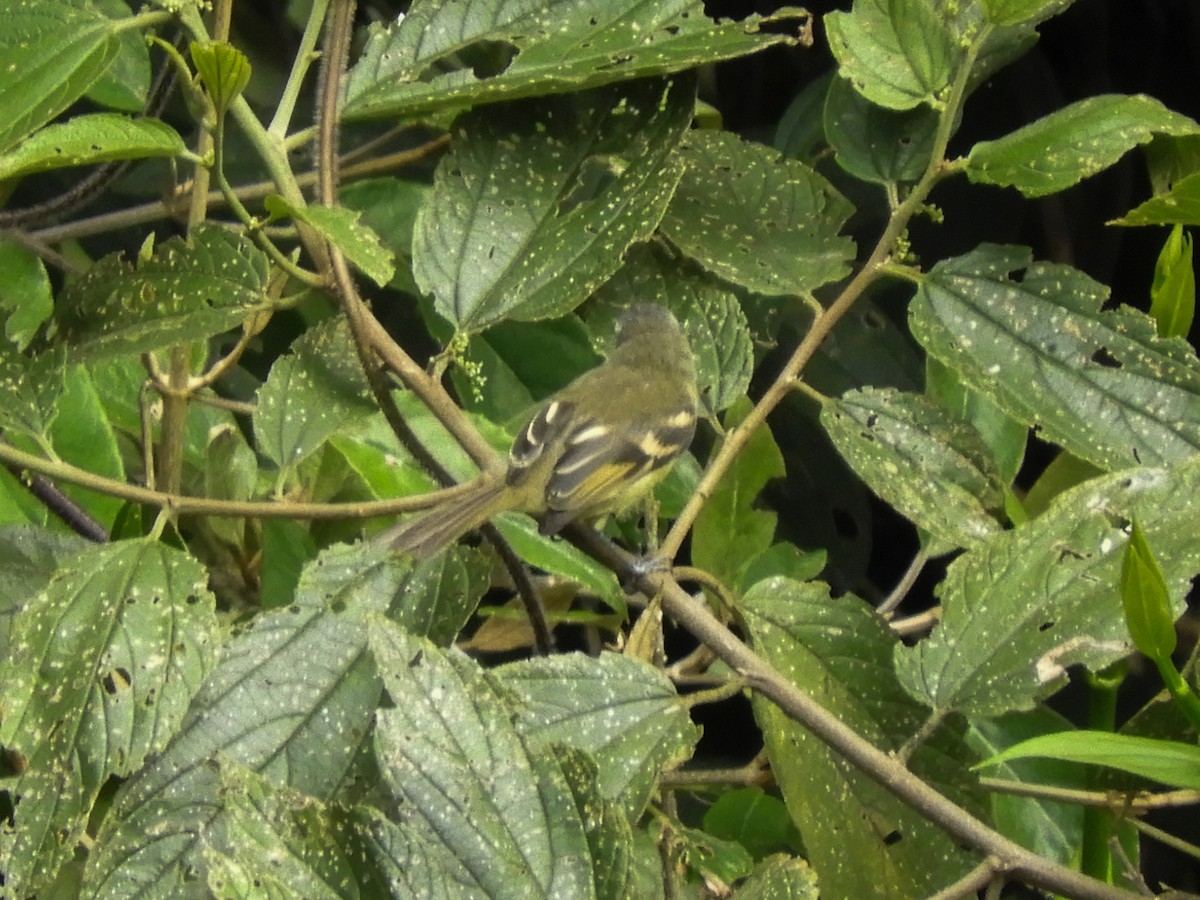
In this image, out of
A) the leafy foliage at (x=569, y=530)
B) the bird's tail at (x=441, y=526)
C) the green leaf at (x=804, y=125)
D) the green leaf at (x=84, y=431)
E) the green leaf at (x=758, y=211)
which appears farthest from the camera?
the green leaf at (x=804, y=125)

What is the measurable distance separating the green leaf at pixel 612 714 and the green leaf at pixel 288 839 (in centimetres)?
22

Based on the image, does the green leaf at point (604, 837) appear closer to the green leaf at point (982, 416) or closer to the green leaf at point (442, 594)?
the green leaf at point (442, 594)

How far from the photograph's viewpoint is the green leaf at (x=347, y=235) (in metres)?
0.84

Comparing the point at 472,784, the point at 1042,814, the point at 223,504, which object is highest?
the point at 223,504

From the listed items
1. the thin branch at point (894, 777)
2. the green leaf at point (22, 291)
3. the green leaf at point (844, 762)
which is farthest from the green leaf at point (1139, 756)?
the green leaf at point (22, 291)

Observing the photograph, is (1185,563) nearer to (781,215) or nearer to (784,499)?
(781,215)

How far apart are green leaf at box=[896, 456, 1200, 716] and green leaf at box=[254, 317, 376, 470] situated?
539 millimetres

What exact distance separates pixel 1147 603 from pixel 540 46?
68 centimetres

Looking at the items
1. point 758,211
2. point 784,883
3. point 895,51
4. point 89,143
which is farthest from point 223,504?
point 895,51

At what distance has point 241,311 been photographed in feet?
3.33

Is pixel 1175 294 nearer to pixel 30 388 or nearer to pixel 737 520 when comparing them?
pixel 737 520

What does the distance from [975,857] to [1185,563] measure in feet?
1.06

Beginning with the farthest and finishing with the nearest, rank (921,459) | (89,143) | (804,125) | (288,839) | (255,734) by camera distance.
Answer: (804,125), (921,459), (255,734), (89,143), (288,839)

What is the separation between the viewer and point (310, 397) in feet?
3.74
